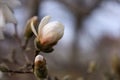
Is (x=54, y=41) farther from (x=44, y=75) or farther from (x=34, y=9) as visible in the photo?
(x=34, y=9)

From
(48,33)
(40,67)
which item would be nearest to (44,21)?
(48,33)

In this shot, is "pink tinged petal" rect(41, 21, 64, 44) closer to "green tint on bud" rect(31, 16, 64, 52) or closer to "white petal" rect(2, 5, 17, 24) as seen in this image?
"green tint on bud" rect(31, 16, 64, 52)

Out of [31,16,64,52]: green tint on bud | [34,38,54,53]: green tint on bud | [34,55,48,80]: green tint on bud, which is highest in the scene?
[31,16,64,52]: green tint on bud

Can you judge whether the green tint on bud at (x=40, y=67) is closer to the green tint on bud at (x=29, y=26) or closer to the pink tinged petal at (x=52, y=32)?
the pink tinged petal at (x=52, y=32)

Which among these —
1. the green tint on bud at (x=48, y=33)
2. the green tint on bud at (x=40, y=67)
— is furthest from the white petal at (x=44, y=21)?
the green tint on bud at (x=40, y=67)

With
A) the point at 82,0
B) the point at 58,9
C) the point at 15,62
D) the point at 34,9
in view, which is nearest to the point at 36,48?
the point at 15,62

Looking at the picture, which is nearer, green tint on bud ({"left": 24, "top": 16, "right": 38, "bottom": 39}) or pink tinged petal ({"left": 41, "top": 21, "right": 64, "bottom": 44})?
pink tinged petal ({"left": 41, "top": 21, "right": 64, "bottom": 44})

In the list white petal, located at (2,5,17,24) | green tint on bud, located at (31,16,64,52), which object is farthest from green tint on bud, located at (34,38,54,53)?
white petal, located at (2,5,17,24)

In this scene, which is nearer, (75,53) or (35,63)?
(35,63)
